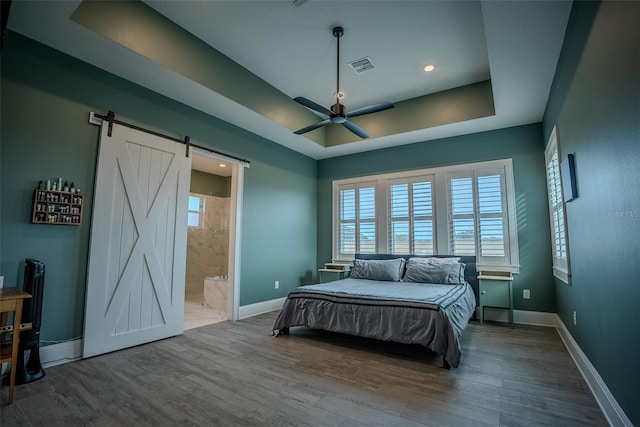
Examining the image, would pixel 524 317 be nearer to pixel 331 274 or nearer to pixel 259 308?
pixel 331 274

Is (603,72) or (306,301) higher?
(603,72)

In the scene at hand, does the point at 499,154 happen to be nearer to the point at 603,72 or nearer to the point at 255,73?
the point at 603,72

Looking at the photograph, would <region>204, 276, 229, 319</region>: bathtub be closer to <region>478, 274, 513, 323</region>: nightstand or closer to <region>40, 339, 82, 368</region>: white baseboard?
<region>40, 339, 82, 368</region>: white baseboard

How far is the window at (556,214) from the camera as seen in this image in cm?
328

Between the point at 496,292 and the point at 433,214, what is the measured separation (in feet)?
4.99

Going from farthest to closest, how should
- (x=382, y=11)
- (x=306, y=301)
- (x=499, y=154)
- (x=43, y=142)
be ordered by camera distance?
(x=499, y=154)
(x=306, y=301)
(x=382, y=11)
(x=43, y=142)

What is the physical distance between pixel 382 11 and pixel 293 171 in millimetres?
3258

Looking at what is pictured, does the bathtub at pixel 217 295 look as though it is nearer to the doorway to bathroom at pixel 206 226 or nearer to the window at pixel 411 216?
the doorway to bathroom at pixel 206 226

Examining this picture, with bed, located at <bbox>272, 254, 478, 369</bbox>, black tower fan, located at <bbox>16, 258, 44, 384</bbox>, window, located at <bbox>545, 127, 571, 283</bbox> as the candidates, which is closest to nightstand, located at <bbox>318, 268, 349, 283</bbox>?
bed, located at <bbox>272, 254, 478, 369</bbox>

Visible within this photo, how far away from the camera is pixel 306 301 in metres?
3.72

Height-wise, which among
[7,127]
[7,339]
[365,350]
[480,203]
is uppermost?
[7,127]

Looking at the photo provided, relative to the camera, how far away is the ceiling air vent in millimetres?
3850

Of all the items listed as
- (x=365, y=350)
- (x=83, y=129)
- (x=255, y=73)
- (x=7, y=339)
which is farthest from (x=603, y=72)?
(x=7, y=339)

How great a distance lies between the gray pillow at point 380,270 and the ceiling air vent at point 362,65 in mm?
2831
